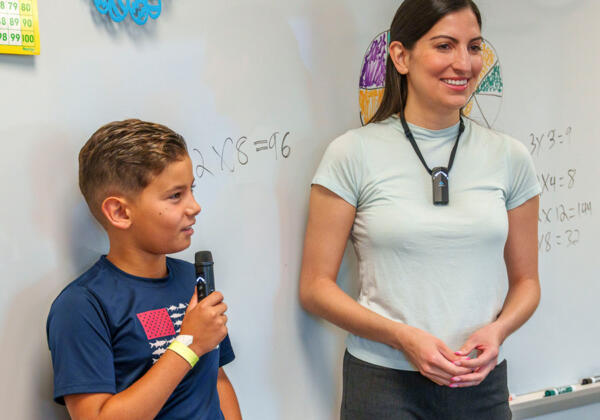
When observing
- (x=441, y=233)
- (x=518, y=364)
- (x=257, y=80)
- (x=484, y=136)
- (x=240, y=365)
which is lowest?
(x=518, y=364)

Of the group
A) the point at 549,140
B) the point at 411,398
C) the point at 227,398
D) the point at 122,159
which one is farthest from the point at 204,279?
the point at 549,140

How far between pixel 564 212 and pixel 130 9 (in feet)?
4.24

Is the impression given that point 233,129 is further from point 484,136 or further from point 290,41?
point 484,136

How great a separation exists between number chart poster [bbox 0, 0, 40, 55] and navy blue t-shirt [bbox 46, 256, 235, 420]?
38cm

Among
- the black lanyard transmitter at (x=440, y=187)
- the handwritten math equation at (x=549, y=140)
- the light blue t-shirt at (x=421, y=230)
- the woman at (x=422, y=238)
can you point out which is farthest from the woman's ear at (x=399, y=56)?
the handwritten math equation at (x=549, y=140)

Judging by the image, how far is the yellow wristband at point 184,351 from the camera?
986 millimetres

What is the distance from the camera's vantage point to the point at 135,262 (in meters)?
1.06

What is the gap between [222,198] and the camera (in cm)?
130

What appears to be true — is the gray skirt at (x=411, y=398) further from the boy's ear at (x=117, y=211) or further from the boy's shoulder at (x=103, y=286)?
the boy's ear at (x=117, y=211)

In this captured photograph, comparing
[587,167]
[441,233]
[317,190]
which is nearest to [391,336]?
[441,233]

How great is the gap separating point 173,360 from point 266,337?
419 millimetres

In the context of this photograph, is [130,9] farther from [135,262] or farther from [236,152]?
[135,262]

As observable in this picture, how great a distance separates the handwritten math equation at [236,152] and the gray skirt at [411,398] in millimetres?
473

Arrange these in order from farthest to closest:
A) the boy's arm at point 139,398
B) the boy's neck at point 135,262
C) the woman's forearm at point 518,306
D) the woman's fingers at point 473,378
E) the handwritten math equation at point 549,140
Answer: the handwritten math equation at point 549,140, the woman's forearm at point 518,306, the woman's fingers at point 473,378, the boy's neck at point 135,262, the boy's arm at point 139,398
